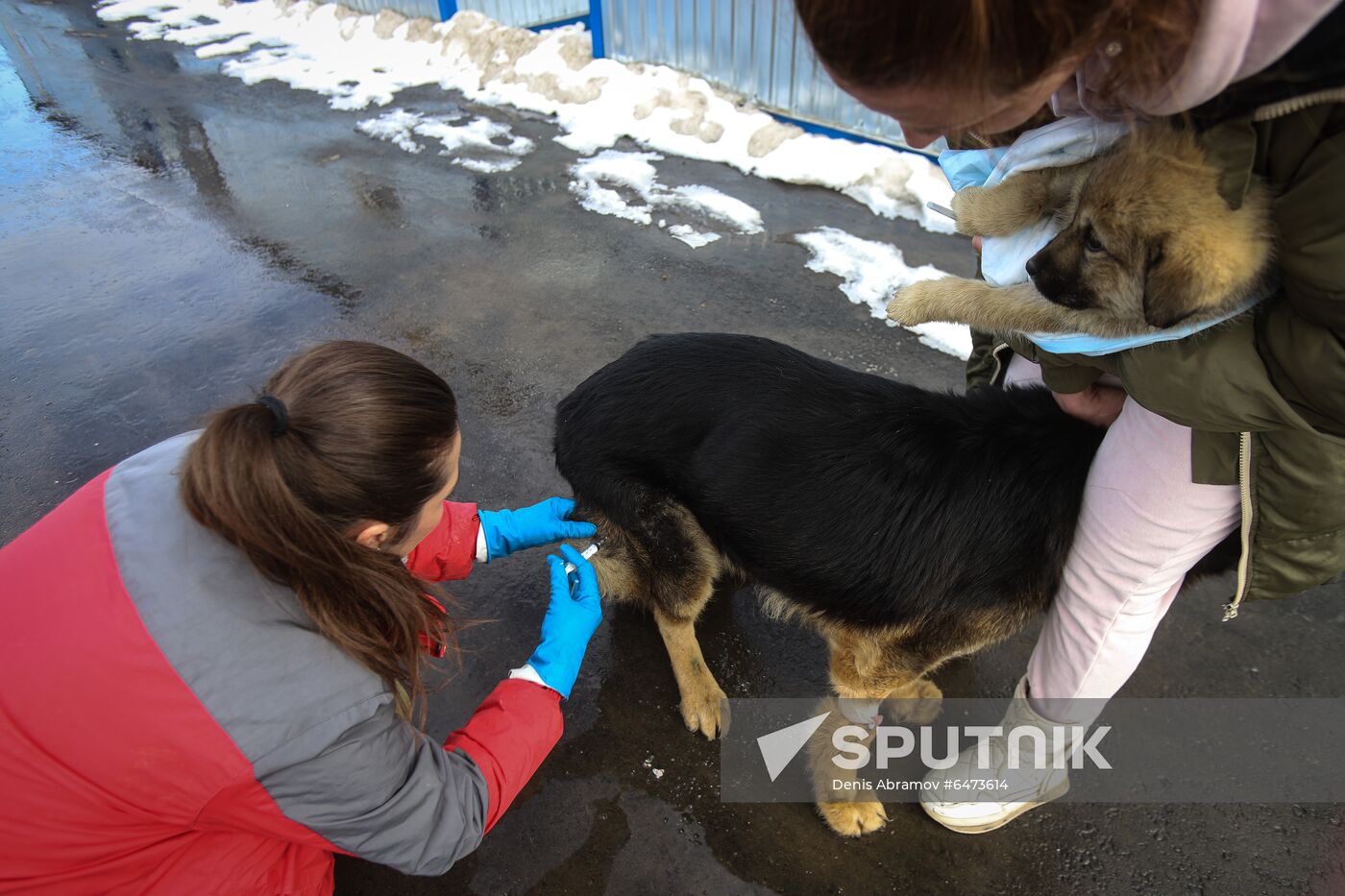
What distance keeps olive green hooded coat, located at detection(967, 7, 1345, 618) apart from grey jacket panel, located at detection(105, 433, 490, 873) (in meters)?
1.80

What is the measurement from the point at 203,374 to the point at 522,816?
3416 millimetres

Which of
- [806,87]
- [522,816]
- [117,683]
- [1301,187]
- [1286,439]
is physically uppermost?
[1301,187]

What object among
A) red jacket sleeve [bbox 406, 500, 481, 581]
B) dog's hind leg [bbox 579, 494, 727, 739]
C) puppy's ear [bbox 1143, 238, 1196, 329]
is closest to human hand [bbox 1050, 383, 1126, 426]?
puppy's ear [bbox 1143, 238, 1196, 329]

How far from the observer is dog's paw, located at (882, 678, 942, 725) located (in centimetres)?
258

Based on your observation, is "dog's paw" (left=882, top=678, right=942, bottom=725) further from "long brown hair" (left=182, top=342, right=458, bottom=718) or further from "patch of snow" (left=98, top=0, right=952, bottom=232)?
"patch of snow" (left=98, top=0, right=952, bottom=232)

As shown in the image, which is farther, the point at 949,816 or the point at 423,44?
the point at 423,44

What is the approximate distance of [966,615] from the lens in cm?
198

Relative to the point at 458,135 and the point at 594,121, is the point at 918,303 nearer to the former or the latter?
the point at 594,121

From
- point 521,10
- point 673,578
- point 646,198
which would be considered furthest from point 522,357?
point 521,10

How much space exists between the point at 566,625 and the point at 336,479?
905 mm

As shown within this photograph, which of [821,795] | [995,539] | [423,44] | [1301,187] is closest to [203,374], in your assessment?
[821,795]

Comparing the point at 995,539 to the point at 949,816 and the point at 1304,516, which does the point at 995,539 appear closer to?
the point at 1304,516

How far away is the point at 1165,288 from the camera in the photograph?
1.42 meters

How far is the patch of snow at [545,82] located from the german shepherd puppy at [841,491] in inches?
151
